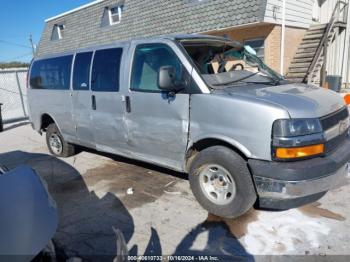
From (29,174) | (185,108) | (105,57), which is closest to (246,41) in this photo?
(105,57)

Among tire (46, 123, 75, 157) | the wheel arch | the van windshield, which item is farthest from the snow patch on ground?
tire (46, 123, 75, 157)

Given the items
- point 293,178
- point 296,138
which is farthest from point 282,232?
point 296,138

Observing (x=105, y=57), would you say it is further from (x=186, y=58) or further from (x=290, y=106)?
(x=290, y=106)

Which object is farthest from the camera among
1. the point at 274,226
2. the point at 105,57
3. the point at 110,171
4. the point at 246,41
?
the point at 246,41

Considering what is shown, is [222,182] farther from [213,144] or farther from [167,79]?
[167,79]

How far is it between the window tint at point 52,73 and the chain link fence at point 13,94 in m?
7.17

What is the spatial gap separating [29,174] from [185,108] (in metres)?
1.91

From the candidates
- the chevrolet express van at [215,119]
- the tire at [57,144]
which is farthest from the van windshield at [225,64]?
the tire at [57,144]

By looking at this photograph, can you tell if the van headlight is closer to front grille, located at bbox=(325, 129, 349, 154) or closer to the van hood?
the van hood

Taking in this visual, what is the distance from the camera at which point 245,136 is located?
10.3 feet

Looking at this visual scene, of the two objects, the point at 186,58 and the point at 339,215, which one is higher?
the point at 186,58

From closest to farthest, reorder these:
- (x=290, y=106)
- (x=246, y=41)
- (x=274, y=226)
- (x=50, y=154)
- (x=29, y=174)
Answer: (x=29, y=174), (x=290, y=106), (x=274, y=226), (x=50, y=154), (x=246, y=41)

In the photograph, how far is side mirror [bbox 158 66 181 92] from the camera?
349 centimetres

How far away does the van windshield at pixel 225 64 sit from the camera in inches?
149
